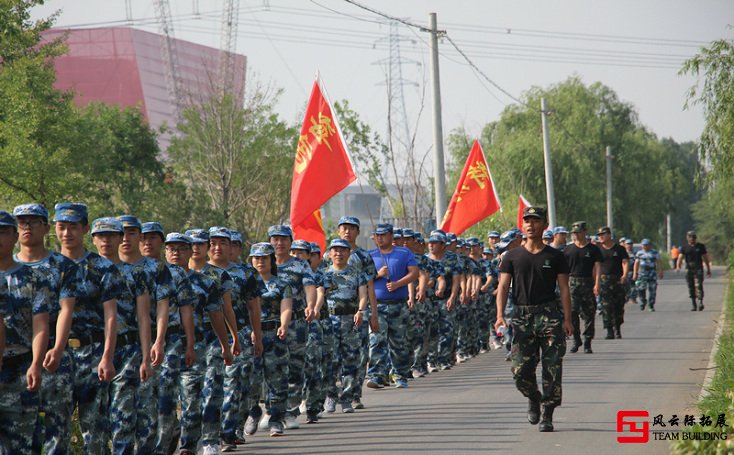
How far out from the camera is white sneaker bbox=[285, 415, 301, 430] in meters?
11.2

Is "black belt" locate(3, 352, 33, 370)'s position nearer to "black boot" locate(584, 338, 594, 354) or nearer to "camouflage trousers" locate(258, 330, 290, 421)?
"camouflage trousers" locate(258, 330, 290, 421)

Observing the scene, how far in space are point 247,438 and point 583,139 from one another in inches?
1902

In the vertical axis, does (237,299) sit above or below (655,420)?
above

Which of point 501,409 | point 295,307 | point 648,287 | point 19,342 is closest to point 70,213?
point 19,342

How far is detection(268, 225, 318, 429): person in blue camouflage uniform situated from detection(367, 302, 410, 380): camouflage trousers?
10.0 ft

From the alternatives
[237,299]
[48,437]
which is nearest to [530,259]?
[237,299]

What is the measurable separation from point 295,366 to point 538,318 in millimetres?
2556

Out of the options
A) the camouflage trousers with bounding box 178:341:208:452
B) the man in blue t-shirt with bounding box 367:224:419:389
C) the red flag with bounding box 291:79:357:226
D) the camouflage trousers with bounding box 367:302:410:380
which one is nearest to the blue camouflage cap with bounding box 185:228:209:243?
the camouflage trousers with bounding box 178:341:208:452

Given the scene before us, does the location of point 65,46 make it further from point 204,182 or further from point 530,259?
point 530,259

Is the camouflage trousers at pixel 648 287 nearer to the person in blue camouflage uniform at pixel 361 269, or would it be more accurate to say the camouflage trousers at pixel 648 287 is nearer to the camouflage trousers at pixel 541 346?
the person in blue camouflage uniform at pixel 361 269

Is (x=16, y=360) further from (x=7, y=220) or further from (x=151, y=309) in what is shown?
(x=151, y=309)

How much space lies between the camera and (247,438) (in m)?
10.9

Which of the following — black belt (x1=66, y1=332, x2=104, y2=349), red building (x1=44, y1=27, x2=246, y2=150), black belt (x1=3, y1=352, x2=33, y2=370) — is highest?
red building (x1=44, y1=27, x2=246, y2=150)

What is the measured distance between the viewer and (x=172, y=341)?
29.6 feet
